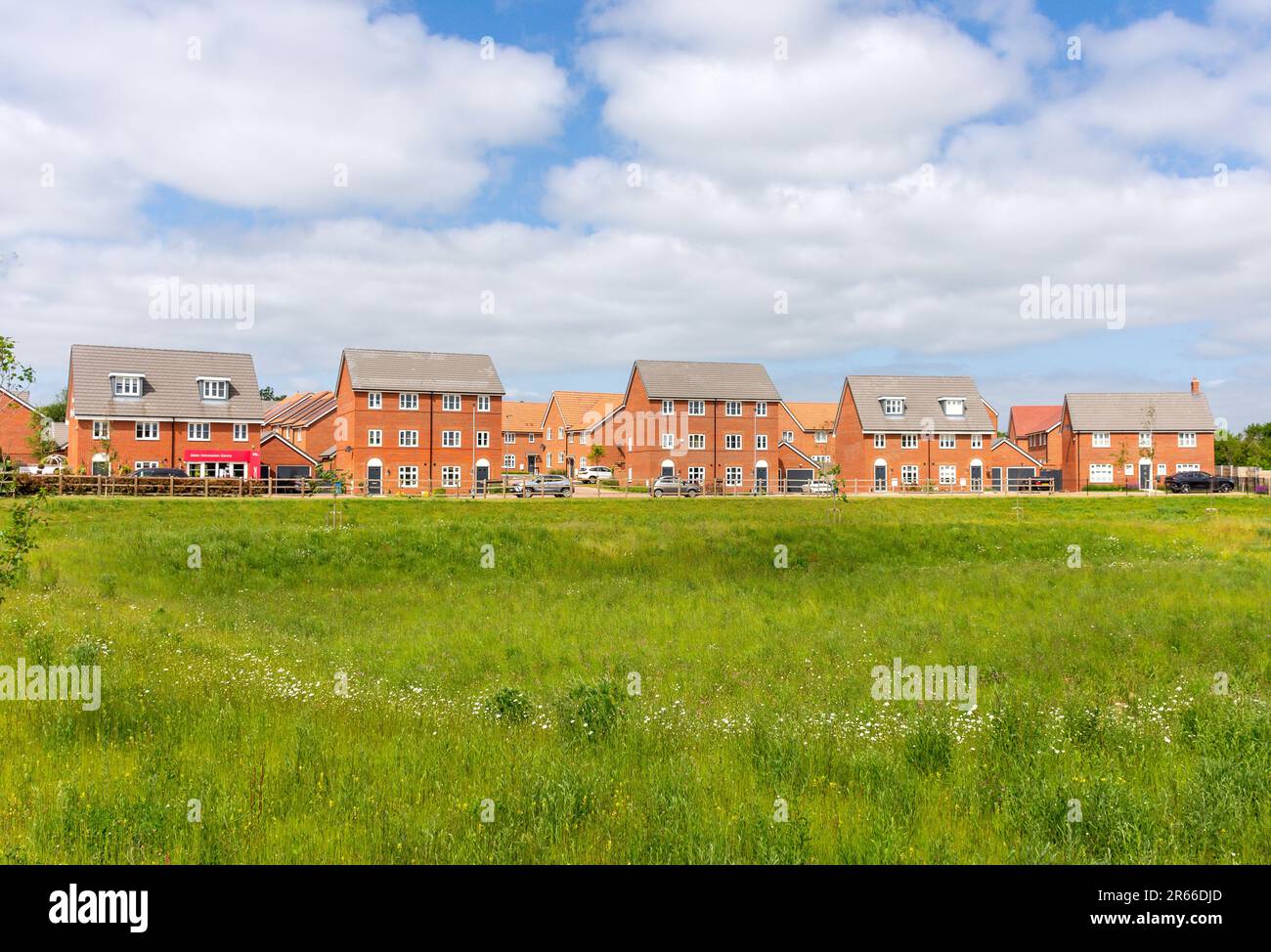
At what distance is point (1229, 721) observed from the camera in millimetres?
9672

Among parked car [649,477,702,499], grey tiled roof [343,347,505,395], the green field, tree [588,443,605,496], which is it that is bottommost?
the green field

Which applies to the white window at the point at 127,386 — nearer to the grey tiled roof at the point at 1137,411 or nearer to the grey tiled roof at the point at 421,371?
the grey tiled roof at the point at 421,371

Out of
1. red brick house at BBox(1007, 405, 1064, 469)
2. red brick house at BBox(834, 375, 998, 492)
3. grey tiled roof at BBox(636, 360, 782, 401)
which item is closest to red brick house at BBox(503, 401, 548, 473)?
grey tiled roof at BBox(636, 360, 782, 401)

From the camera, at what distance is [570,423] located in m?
105

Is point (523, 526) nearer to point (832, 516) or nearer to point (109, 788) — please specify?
point (832, 516)

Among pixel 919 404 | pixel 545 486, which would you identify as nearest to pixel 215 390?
pixel 545 486

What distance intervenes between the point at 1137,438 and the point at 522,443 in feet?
231

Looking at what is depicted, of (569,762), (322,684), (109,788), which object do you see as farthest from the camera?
(322,684)

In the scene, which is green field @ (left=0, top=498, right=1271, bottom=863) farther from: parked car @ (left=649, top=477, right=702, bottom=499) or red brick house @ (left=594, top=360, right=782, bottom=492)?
red brick house @ (left=594, top=360, right=782, bottom=492)

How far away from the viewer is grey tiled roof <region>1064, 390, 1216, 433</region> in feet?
272

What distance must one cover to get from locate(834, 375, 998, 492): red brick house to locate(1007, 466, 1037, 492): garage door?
2439mm
